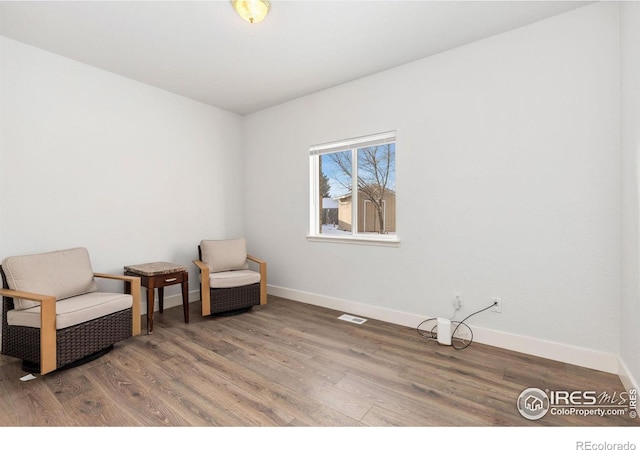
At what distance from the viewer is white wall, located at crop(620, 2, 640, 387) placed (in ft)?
5.59

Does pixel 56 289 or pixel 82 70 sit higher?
pixel 82 70

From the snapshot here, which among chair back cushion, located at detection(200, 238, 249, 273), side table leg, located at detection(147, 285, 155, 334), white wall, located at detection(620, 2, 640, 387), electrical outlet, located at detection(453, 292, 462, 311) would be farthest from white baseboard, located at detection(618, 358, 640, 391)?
side table leg, located at detection(147, 285, 155, 334)

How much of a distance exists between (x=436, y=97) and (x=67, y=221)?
3624 millimetres

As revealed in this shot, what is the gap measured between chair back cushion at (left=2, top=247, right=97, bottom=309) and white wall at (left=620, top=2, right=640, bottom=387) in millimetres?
3932

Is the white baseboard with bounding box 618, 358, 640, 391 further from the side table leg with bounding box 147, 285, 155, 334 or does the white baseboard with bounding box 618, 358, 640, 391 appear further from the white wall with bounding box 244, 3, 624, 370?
the side table leg with bounding box 147, 285, 155, 334

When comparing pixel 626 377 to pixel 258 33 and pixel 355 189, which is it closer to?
pixel 355 189

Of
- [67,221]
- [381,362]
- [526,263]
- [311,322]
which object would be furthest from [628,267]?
[67,221]

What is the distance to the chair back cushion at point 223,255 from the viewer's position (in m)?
3.46

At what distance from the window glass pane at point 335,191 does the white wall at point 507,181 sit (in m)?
0.28

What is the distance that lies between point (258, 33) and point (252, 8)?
0.41m

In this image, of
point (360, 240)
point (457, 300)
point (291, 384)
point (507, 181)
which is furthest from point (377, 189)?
point (291, 384)

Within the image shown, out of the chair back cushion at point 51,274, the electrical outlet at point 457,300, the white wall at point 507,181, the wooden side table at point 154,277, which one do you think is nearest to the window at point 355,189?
the white wall at point 507,181

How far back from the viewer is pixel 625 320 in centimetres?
191

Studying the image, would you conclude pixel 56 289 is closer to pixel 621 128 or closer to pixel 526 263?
pixel 526 263
